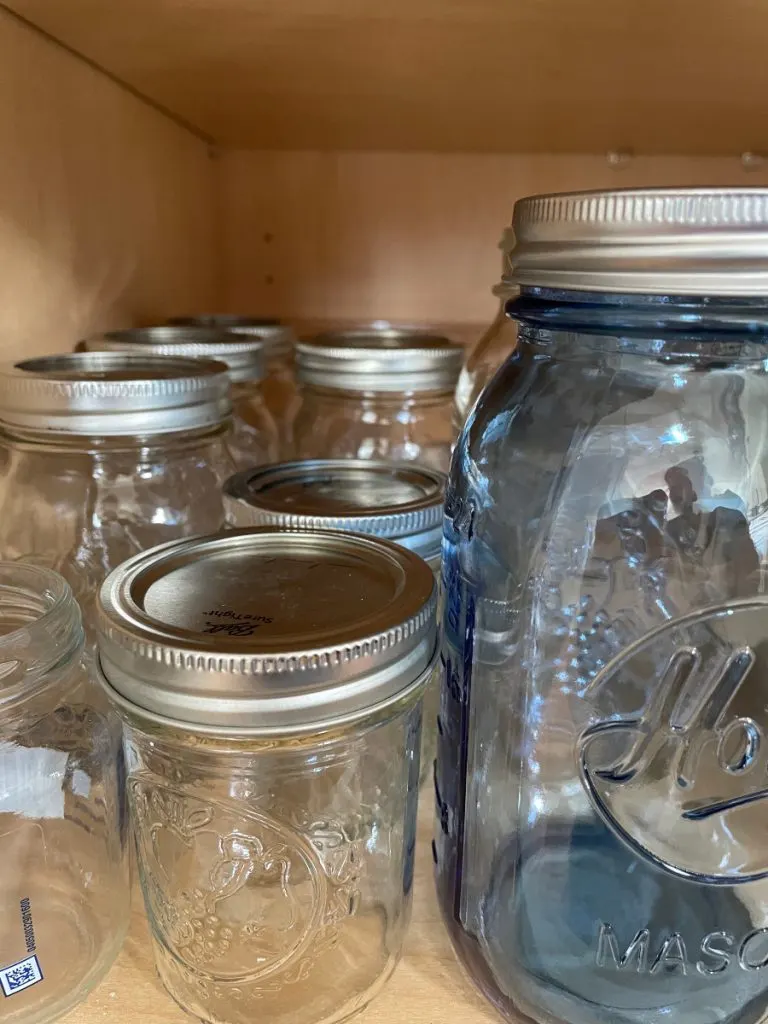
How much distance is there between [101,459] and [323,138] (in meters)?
0.50

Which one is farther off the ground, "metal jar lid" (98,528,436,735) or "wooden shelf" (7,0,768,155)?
"wooden shelf" (7,0,768,155)

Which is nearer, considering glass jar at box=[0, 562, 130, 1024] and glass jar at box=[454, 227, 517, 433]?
glass jar at box=[0, 562, 130, 1024]

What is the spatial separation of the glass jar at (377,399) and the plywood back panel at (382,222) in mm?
264

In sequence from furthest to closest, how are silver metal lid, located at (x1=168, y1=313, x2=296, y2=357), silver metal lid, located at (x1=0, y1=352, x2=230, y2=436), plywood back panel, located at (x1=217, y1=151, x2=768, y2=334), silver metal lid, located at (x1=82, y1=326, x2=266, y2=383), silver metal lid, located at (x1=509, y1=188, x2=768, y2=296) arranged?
plywood back panel, located at (x1=217, y1=151, x2=768, y2=334) < silver metal lid, located at (x1=168, y1=313, x2=296, y2=357) < silver metal lid, located at (x1=82, y1=326, x2=266, y2=383) < silver metal lid, located at (x1=0, y1=352, x2=230, y2=436) < silver metal lid, located at (x1=509, y1=188, x2=768, y2=296)

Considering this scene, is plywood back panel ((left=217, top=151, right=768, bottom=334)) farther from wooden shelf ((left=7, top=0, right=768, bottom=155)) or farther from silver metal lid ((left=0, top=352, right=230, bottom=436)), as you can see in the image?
silver metal lid ((left=0, top=352, right=230, bottom=436))

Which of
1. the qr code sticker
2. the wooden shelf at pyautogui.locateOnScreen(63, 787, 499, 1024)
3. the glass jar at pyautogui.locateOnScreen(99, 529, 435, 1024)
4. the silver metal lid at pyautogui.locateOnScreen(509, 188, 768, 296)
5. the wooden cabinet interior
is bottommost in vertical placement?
the wooden shelf at pyautogui.locateOnScreen(63, 787, 499, 1024)

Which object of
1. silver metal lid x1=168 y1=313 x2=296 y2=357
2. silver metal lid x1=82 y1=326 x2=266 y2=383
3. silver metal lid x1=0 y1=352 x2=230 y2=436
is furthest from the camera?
silver metal lid x1=168 y1=313 x2=296 y2=357

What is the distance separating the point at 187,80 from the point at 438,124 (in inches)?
9.2

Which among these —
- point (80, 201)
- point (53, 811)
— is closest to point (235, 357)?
point (80, 201)

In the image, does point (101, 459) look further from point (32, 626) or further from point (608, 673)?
point (608, 673)

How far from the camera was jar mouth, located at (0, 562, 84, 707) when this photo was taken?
1.10ft

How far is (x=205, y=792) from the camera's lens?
36cm

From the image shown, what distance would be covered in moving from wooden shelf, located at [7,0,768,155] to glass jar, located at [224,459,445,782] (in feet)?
0.83

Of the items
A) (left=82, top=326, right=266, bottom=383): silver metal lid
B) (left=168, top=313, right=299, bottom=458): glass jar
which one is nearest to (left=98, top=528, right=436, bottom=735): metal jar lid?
(left=82, top=326, right=266, bottom=383): silver metal lid
